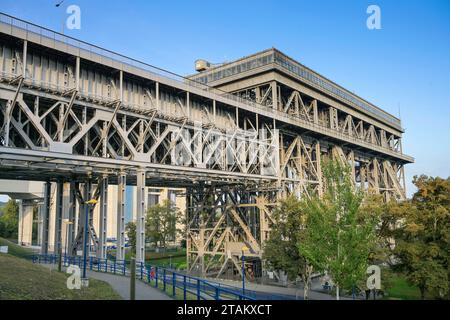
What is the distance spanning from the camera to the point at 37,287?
1552 cm

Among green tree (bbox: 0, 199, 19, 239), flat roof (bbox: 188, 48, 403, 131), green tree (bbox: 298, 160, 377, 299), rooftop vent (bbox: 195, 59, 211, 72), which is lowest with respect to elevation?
green tree (bbox: 0, 199, 19, 239)

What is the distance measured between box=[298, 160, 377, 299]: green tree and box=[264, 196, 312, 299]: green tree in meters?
9.47

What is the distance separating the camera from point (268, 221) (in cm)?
4031

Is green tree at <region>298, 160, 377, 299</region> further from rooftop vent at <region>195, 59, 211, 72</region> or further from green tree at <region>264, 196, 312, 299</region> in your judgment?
rooftop vent at <region>195, 59, 211, 72</region>

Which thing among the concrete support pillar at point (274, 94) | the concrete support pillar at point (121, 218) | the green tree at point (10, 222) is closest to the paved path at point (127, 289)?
the concrete support pillar at point (121, 218)

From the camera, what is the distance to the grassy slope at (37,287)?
14.1 meters

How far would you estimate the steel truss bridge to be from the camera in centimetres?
2348

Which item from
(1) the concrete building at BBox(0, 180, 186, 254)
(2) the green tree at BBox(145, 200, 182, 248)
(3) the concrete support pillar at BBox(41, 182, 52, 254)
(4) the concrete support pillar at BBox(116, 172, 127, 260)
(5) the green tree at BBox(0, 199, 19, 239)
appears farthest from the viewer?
(5) the green tree at BBox(0, 199, 19, 239)

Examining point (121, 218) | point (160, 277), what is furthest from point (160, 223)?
point (160, 277)

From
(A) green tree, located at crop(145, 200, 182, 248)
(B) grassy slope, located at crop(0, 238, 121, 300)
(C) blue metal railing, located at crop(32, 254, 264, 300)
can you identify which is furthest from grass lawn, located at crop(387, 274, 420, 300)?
(A) green tree, located at crop(145, 200, 182, 248)

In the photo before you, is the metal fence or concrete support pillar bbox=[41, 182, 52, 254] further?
concrete support pillar bbox=[41, 182, 52, 254]

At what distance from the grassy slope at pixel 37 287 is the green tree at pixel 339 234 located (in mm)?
9981

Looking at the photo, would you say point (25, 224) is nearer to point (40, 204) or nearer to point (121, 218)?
point (40, 204)
